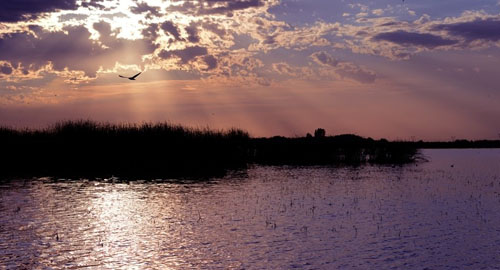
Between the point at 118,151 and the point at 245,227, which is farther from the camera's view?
the point at 118,151

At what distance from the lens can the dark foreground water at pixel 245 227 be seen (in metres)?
14.5

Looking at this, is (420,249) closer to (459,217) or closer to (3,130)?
(459,217)

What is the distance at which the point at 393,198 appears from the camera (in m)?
27.8

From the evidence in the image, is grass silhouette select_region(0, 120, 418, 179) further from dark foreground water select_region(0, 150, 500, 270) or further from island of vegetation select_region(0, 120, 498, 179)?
dark foreground water select_region(0, 150, 500, 270)

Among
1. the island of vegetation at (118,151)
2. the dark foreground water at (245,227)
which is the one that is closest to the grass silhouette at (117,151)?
the island of vegetation at (118,151)

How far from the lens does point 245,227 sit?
757 inches

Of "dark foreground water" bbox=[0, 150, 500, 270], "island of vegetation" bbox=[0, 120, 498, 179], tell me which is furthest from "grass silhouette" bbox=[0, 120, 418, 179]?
"dark foreground water" bbox=[0, 150, 500, 270]

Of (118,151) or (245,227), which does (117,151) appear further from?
(245,227)

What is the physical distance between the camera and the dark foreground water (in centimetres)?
1455

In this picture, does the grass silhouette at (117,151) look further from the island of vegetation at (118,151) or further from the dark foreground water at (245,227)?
the dark foreground water at (245,227)

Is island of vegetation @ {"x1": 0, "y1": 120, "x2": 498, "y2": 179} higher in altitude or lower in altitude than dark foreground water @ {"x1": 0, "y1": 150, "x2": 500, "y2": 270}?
higher

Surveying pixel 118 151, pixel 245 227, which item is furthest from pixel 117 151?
pixel 245 227

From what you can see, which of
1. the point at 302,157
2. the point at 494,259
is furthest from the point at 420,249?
the point at 302,157

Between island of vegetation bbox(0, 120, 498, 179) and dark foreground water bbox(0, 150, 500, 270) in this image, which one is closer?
dark foreground water bbox(0, 150, 500, 270)
